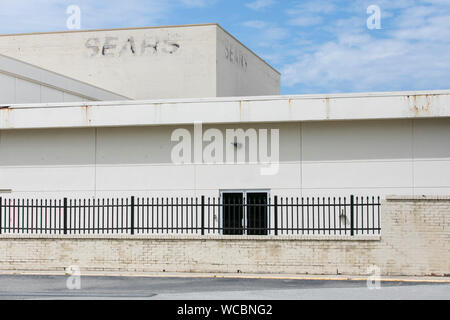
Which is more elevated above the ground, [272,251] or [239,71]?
[239,71]

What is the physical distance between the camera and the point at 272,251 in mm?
17016

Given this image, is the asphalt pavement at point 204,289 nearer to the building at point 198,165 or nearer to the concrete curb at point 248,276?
the concrete curb at point 248,276

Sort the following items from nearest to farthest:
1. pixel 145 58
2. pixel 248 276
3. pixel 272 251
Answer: pixel 248 276
pixel 272 251
pixel 145 58

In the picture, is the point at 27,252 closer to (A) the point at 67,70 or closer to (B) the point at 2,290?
(B) the point at 2,290

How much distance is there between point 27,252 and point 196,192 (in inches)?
232

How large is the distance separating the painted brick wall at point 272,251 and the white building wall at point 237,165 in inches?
166

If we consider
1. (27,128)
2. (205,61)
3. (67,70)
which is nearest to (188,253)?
(27,128)

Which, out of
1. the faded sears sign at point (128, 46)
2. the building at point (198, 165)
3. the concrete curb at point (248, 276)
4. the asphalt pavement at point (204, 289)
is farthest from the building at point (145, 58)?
the asphalt pavement at point (204, 289)

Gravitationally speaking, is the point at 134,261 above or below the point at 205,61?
below

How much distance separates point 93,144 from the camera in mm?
22062

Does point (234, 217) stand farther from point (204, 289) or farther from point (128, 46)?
point (128, 46)

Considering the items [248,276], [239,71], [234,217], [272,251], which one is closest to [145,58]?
[239,71]

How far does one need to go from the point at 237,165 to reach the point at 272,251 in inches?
194

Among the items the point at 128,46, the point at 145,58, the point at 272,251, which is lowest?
the point at 272,251
